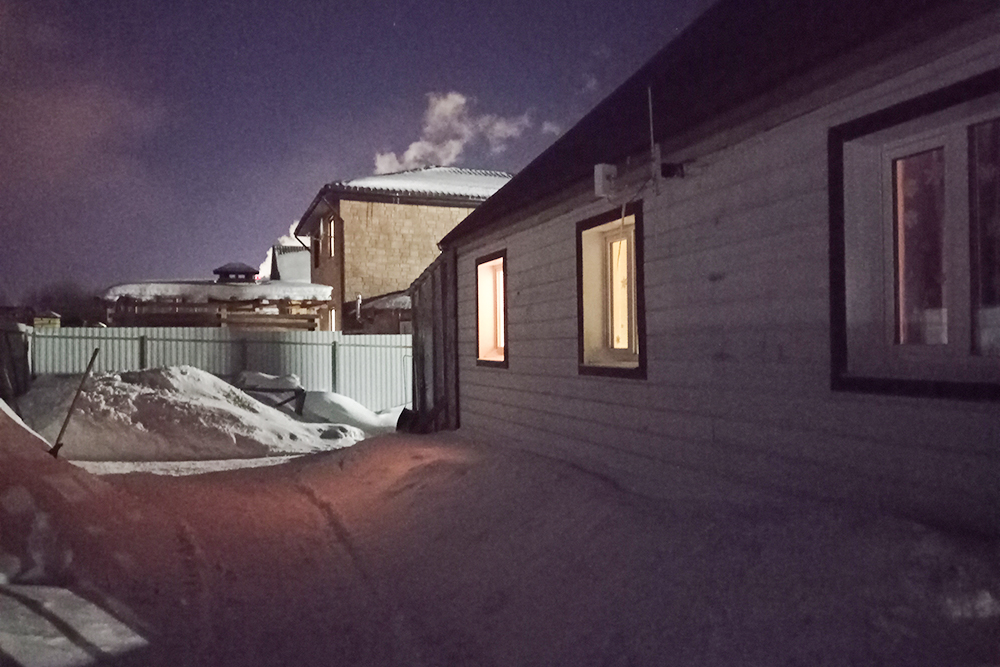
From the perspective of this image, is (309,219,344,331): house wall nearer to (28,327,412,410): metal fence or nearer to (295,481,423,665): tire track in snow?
(28,327,412,410): metal fence

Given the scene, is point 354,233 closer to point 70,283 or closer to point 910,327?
point 910,327

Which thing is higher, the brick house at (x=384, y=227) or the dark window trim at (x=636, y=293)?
the brick house at (x=384, y=227)

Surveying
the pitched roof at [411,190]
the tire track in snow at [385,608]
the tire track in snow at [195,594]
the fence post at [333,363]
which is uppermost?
the pitched roof at [411,190]

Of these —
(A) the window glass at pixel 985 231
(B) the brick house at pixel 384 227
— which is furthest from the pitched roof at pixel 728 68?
(B) the brick house at pixel 384 227

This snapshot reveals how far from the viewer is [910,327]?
13.8 feet

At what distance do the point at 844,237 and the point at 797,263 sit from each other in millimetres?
423

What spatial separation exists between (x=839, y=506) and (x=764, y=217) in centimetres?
191

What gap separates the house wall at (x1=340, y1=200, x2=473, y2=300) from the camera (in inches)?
1017

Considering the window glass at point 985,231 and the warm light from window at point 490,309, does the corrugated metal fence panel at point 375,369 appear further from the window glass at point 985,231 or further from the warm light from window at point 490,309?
the window glass at point 985,231

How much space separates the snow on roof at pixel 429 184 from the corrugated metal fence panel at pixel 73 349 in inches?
332

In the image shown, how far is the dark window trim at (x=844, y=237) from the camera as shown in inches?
145

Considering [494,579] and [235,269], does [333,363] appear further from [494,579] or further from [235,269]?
[494,579]

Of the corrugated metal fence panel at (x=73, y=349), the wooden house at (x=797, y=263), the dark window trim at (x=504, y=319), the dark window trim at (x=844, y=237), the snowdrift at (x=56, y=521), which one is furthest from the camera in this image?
the corrugated metal fence panel at (x=73, y=349)

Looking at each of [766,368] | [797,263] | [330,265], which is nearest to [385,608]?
[766,368]
